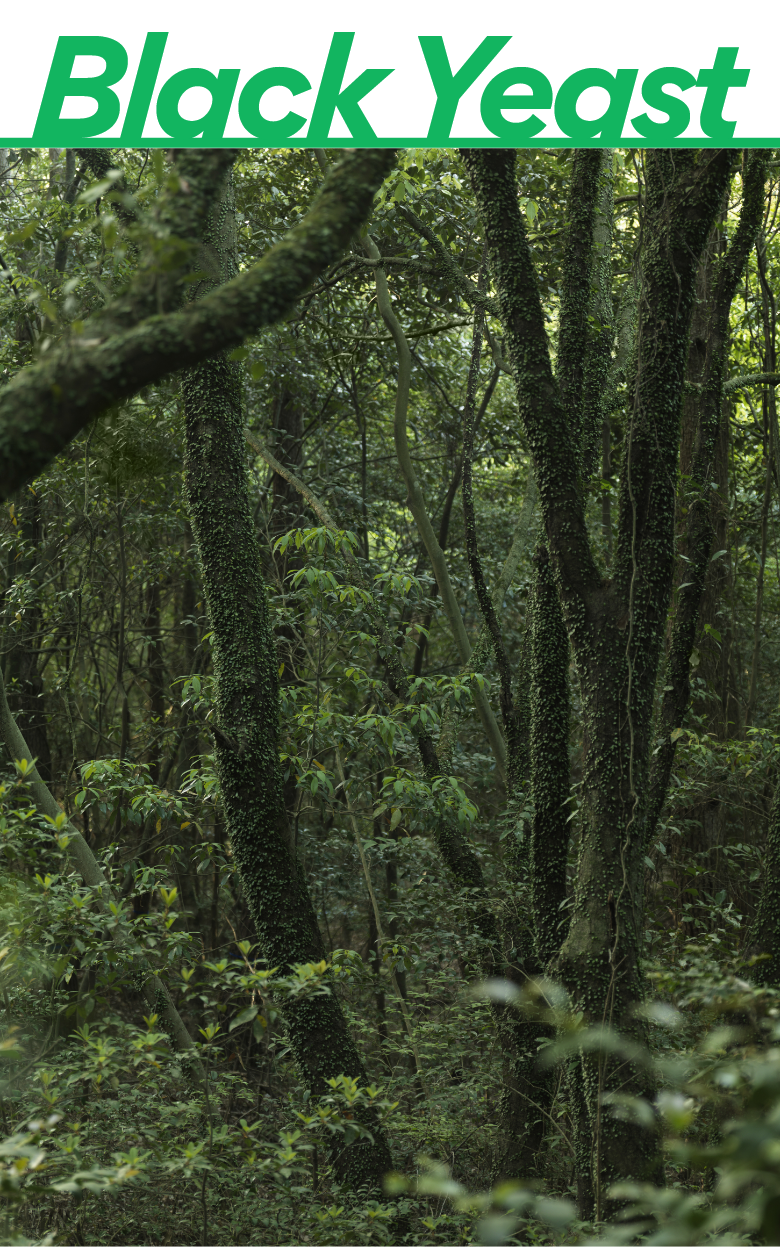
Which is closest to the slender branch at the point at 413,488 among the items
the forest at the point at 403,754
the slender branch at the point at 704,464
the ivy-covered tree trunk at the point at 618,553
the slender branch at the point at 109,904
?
the forest at the point at 403,754

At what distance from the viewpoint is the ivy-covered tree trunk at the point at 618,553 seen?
285 cm

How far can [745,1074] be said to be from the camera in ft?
5.30

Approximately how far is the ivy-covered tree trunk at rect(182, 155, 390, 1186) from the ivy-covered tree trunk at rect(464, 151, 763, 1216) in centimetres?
110

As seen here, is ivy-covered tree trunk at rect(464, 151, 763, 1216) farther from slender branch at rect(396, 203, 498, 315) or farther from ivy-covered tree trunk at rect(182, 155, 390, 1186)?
slender branch at rect(396, 203, 498, 315)

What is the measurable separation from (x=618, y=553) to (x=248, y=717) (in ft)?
5.31

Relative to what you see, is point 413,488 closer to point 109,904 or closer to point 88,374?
point 109,904

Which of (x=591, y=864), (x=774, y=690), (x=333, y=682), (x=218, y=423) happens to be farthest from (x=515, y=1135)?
(x=774, y=690)

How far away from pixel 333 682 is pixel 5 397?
3.31 meters

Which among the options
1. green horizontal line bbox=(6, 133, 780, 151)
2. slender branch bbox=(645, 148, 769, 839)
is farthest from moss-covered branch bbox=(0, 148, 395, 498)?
slender branch bbox=(645, 148, 769, 839)

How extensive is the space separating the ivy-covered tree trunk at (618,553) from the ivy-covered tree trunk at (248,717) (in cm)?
110

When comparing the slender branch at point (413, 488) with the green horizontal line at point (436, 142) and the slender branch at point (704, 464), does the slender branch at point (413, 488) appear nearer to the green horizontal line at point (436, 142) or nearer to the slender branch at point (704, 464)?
the green horizontal line at point (436, 142)

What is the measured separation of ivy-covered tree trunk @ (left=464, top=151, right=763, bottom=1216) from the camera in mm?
2848

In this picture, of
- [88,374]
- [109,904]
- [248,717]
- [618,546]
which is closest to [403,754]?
[248,717]

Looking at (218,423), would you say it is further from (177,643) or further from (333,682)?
(177,643)
